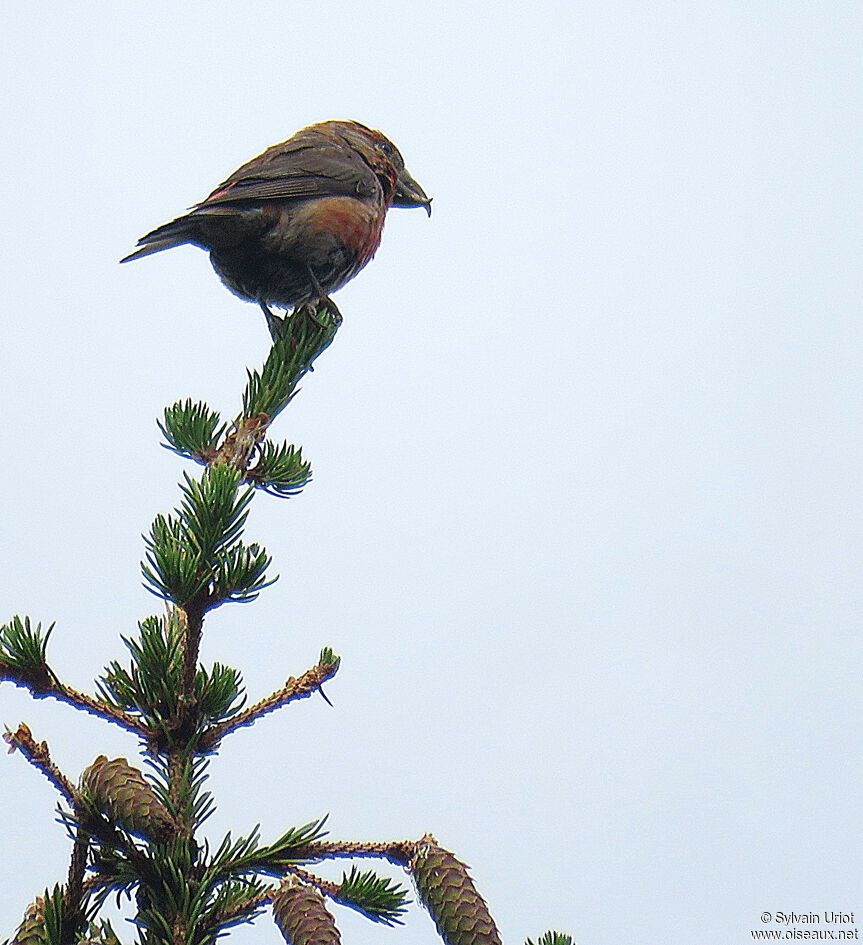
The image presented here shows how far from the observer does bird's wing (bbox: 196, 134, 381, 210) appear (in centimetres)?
343

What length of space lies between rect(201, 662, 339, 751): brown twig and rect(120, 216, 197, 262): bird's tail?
→ 186 cm

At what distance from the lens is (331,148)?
4098 millimetres

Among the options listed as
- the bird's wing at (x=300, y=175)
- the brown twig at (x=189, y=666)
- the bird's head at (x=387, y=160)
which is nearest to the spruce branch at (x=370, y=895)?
the brown twig at (x=189, y=666)

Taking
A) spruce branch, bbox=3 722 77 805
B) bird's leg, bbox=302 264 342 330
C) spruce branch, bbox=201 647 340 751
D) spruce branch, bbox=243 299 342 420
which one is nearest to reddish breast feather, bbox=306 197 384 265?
bird's leg, bbox=302 264 342 330

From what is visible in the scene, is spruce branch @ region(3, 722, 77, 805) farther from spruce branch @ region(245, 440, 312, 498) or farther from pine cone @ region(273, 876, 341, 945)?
spruce branch @ region(245, 440, 312, 498)

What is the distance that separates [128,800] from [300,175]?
9.60 ft

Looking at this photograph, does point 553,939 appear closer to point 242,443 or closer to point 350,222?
point 242,443

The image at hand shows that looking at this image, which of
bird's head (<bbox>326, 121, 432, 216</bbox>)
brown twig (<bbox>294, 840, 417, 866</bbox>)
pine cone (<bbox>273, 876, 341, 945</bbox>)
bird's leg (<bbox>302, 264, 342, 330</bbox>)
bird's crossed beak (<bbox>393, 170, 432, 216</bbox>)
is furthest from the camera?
bird's crossed beak (<bbox>393, 170, 432, 216</bbox>)

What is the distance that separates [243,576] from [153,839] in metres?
0.38

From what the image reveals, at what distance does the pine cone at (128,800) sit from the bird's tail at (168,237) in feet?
6.72

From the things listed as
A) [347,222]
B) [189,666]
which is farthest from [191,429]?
[347,222]

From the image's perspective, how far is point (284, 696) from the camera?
1.44 meters

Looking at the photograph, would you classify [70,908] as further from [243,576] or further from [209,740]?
[243,576]

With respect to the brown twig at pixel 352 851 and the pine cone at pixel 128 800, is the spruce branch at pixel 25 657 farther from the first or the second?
the brown twig at pixel 352 851
